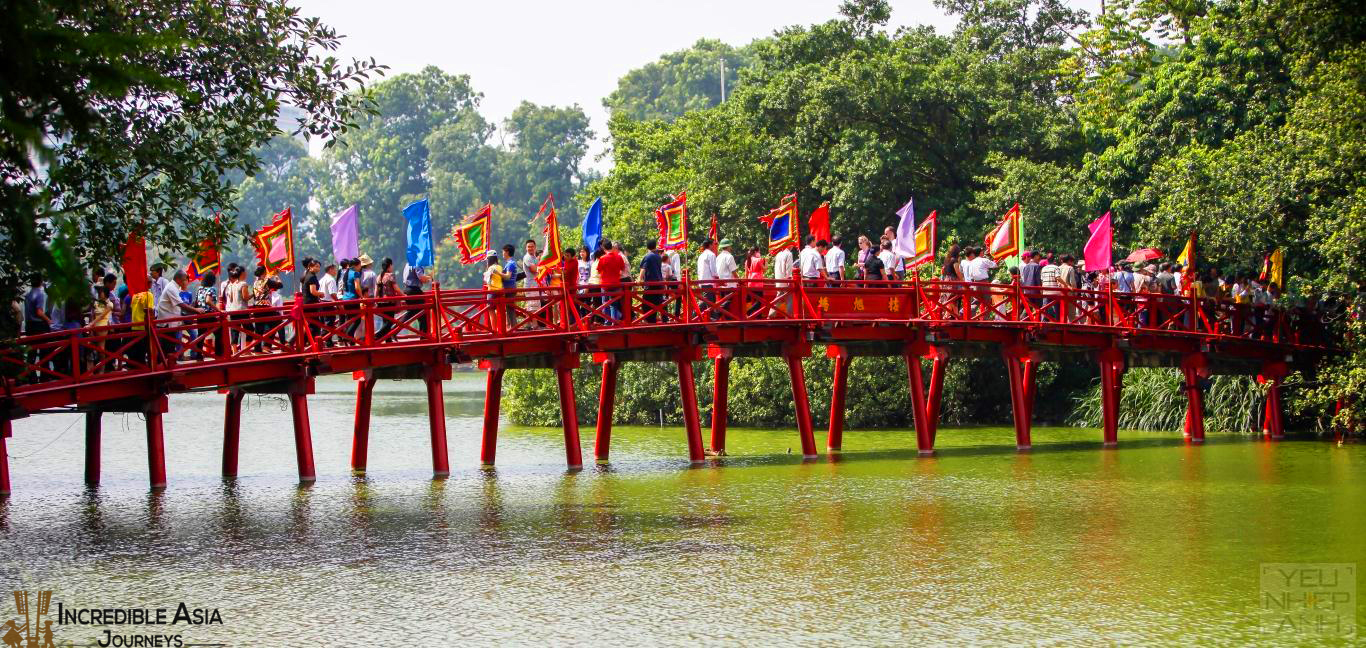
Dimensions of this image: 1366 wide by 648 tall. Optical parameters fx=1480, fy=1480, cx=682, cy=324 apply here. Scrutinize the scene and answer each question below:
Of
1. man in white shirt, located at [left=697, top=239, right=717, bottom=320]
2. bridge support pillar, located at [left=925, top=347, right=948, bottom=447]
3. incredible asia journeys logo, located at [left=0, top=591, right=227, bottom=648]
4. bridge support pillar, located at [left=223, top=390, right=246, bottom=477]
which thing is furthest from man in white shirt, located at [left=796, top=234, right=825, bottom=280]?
incredible asia journeys logo, located at [left=0, top=591, right=227, bottom=648]

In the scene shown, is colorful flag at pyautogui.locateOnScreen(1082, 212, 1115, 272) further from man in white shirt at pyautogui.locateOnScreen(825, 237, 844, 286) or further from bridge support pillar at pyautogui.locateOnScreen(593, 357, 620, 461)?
bridge support pillar at pyautogui.locateOnScreen(593, 357, 620, 461)

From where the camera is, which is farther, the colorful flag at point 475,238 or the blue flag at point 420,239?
the colorful flag at point 475,238

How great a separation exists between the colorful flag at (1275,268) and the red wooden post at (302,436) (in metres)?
21.0

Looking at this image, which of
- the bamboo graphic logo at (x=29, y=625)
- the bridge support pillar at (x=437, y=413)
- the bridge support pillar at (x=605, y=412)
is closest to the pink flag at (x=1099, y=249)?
the bridge support pillar at (x=605, y=412)

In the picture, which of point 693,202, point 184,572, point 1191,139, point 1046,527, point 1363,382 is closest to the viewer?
point 184,572

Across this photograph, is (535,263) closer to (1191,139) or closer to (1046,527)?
(1046,527)

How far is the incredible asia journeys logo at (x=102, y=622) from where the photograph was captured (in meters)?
13.3

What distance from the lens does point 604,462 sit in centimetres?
2884

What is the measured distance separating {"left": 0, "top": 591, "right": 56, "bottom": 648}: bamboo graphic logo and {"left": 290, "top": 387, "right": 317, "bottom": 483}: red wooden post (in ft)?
31.3

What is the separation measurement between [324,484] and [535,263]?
5.47 meters

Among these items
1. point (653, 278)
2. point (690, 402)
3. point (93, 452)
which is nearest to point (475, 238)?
point (653, 278)

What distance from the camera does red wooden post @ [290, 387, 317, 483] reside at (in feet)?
81.0

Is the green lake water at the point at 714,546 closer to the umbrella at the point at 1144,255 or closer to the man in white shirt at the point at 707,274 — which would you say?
the man in white shirt at the point at 707,274

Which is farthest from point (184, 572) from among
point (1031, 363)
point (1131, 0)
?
point (1131, 0)
